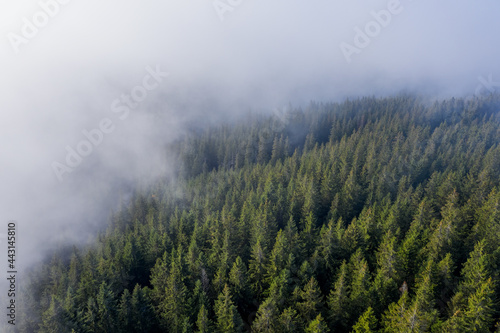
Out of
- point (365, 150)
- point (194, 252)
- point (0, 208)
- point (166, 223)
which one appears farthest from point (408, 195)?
point (0, 208)

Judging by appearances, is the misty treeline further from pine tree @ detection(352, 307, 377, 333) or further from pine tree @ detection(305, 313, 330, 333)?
pine tree @ detection(305, 313, 330, 333)

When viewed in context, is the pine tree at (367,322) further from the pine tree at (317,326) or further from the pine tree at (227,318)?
the pine tree at (227,318)

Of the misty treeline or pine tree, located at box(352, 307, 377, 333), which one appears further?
the misty treeline

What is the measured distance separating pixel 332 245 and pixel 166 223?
34851 mm

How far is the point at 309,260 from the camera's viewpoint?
38.8m

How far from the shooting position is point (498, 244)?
1326 inches

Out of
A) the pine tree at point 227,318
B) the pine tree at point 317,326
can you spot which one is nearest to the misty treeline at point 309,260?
the pine tree at point 227,318

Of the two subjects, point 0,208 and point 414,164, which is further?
point 0,208

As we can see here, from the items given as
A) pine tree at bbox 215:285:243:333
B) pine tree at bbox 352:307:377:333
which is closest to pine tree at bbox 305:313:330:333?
pine tree at bbox 352:307:377:333

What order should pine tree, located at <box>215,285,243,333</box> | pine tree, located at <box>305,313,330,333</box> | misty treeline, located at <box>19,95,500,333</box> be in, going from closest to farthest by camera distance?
pine tree, located at <box>305,313,330,333</box> < misty treeline, located at <box>19,95,500,333</box> < pine tree, located at <box>215,285,243,333</box>

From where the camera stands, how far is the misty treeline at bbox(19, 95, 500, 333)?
29688 millimetres

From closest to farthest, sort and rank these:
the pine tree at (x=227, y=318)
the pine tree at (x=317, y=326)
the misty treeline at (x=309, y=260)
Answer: the pine tree at (x=317, y=326), the misty treeline at (x=309, y=260), the pine tree at (x=227, y=318)

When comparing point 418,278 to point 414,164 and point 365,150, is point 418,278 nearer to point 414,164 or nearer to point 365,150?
point 414,164

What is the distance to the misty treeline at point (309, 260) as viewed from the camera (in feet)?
97.4
